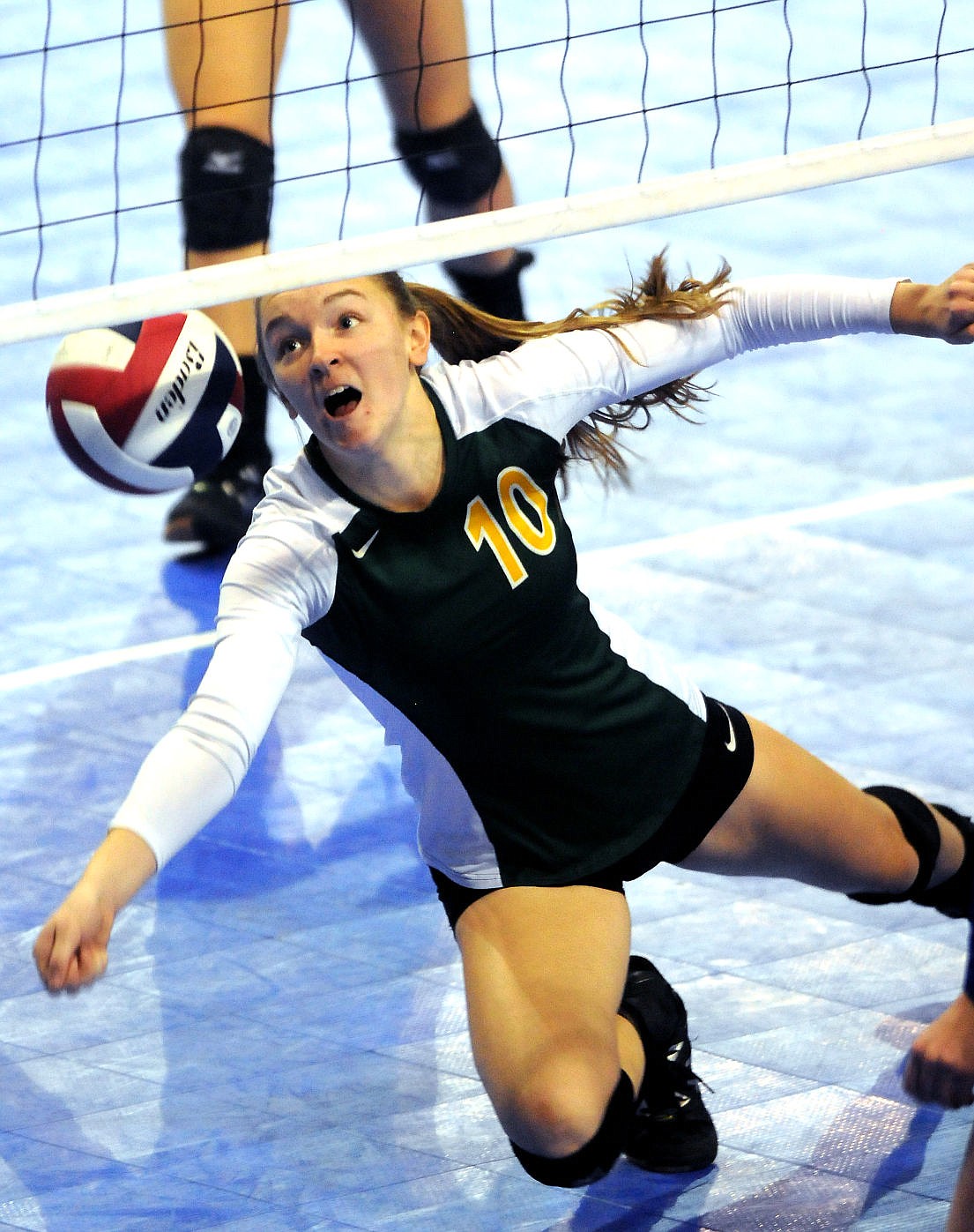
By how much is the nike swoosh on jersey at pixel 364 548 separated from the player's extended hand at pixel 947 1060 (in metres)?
1.07

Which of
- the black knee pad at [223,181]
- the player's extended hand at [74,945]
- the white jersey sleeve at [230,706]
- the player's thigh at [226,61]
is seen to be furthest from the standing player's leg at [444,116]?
the player's extended hand at [74,945]

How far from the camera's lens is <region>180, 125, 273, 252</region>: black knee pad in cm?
414

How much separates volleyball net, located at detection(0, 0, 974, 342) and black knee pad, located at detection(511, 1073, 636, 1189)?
3.21 metres

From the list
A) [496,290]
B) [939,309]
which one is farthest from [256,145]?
[939,309]

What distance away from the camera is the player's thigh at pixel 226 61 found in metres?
4.27

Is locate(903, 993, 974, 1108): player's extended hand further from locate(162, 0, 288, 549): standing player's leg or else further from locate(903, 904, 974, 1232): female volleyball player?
locate(162, 0, 288, 549): standing player's leg

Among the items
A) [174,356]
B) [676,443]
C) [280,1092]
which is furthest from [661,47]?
[280,1092]

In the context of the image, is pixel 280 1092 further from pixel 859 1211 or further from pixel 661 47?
pixel 661 47

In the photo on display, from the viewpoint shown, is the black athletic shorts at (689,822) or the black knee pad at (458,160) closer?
the black athletic shorts at (689,822)

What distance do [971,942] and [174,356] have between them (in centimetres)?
207

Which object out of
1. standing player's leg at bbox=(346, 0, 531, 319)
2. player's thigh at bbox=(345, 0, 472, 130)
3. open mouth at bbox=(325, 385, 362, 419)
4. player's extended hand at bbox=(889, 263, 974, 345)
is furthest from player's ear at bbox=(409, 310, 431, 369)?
player's thigh at bbox=(345, 0, 472, 130)

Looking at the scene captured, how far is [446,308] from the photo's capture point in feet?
9.62

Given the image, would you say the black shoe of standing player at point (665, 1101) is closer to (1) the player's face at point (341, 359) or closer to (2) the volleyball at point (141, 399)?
(1) the player's face at point (341, 359)

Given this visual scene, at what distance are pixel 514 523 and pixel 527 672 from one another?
0.23 m
